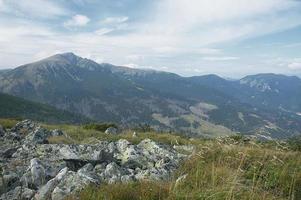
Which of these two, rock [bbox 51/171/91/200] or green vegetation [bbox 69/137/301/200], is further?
rock [bbox 51/171/91/200]

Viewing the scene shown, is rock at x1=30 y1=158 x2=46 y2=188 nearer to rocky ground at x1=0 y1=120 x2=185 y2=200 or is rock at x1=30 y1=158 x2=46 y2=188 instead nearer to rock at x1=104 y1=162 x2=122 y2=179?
rocky ground at x1=0 y1=120 x2=185 y2=200

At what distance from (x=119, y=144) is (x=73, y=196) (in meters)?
8.77

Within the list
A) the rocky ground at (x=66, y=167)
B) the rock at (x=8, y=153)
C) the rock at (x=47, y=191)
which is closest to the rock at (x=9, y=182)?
the rocky ground at (x=66, y=167)

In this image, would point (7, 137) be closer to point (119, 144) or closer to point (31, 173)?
point (119, 144)

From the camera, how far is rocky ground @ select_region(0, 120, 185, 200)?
8297 mm

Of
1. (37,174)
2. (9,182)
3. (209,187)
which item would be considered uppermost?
(209,187)

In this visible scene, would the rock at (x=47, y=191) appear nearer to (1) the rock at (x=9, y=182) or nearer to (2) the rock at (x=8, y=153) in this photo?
(1) the rock at (x=9, y=182)

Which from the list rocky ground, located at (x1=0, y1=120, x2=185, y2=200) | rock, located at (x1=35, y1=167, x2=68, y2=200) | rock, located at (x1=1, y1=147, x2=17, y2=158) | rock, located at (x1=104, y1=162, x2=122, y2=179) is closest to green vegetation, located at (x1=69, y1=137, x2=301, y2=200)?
rocky ground, located at (x1=0, y1=120, x2=185, y2=200)

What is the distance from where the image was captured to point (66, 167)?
32.4ft

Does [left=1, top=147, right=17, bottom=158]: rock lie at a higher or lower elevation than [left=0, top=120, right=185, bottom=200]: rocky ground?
lower

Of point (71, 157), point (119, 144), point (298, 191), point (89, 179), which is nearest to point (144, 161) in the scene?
point (71, 157)

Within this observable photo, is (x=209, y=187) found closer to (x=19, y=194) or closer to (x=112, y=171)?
(x=112, y=171)

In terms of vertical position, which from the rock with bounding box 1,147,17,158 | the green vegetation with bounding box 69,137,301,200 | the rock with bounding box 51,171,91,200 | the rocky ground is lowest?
the rock with bounding box 1,147,17,158

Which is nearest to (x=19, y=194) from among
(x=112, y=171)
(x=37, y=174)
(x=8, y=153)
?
(x=37, y=174)
